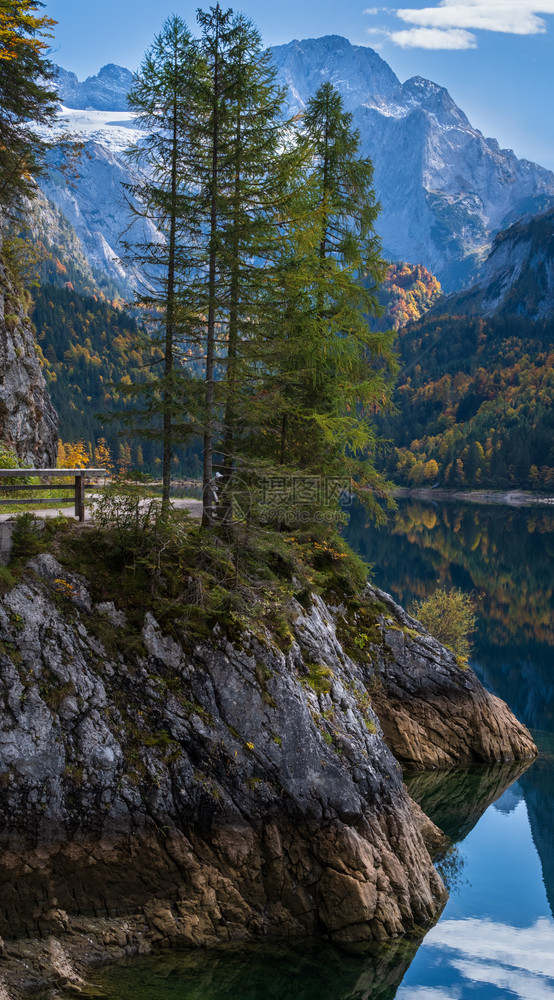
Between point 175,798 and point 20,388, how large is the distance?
1743cm

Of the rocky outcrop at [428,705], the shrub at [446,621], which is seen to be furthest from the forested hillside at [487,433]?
the rocky outcrop at [428,705]

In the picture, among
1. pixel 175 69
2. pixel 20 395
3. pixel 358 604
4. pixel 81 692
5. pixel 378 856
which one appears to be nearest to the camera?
pixel 81 692

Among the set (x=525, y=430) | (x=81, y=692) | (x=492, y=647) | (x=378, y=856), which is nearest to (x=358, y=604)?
(x=378, y=856)

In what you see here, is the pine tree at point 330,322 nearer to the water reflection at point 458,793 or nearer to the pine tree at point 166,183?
the pine tree at point 166,183

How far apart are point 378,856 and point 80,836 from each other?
567cm

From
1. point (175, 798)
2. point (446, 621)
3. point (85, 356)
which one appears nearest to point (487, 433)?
point (85, 356)

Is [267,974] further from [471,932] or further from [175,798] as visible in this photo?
[471,932]

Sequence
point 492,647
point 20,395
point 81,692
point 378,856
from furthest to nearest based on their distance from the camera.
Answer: point 492,647
point 20,395
point 378,856
point 81,692

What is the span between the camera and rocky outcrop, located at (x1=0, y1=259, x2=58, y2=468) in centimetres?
2478

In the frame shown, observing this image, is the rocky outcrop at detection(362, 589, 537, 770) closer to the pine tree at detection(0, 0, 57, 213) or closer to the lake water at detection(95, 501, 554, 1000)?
the lake water at detection(95, 501, 554, 1000)

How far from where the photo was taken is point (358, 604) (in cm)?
2261

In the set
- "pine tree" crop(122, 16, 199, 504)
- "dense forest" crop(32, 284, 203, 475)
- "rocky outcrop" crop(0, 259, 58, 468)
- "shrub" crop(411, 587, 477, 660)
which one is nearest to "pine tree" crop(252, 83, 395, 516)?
"pine tree" crop(122, 16, 199, 504)

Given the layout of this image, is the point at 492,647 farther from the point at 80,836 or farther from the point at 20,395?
the point at 80,836

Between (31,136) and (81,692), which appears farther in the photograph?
(31,136)
